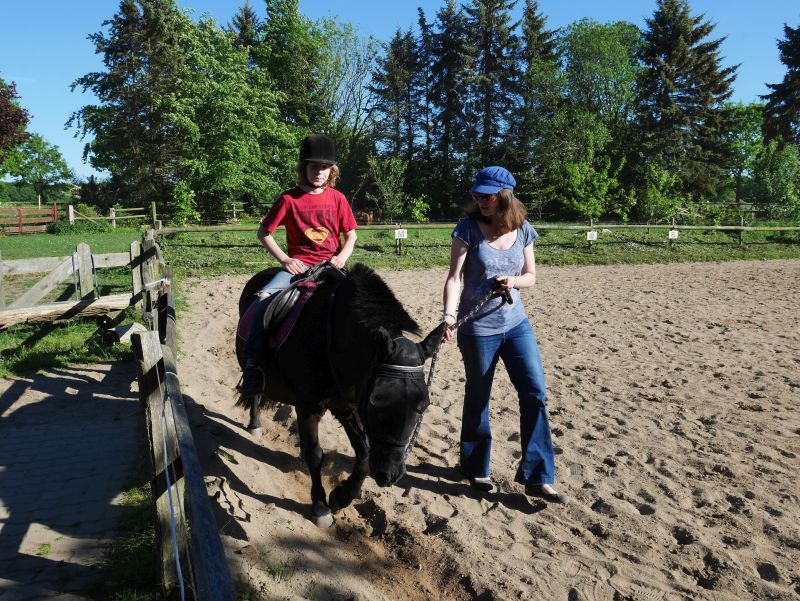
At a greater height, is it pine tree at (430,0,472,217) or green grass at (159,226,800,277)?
pine tree at (430,0,472,217)

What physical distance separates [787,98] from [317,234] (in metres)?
54.5

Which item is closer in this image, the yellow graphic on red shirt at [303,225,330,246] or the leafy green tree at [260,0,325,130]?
the yellow graphic on red shirt at [303,225,330,246]

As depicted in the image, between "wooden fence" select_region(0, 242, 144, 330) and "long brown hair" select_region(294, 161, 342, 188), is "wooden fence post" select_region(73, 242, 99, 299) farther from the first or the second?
"long brown hair" select_region(294, 161, 342, 188)

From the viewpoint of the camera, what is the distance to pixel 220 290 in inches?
485

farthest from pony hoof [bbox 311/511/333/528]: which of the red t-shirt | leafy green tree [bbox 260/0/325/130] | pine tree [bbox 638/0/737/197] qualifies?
leafy green tree [bbox 260/0/325/130]

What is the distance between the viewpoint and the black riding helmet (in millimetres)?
4109

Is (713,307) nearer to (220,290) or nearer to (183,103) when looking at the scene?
(220,290)

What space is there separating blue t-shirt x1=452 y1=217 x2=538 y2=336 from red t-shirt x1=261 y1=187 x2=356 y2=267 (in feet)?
3.23

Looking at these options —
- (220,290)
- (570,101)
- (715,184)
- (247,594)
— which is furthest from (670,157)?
(247,594)

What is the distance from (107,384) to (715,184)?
47.0 meters

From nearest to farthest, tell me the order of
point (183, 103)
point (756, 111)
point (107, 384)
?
point (107, 384) → point (183, 103) → point (756, 111)

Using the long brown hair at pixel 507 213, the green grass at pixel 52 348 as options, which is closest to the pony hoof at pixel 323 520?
the long brown hair at pixel 507 213

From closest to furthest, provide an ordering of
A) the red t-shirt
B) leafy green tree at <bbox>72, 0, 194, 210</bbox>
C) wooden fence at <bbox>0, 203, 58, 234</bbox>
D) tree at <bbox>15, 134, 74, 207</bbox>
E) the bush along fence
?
the bush along fence, the red t-shirt, wooden fence at <bbox>0, 203, 58, 234</bbox>, leafy green tree at <bbox>72, 0, 194, 210</bbox>, tree at <bbox>15, 134, 74, 207</bbox>

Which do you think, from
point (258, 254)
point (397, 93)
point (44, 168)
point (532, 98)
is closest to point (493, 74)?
point (532, 98)
